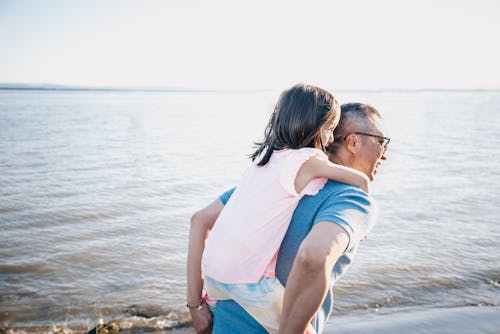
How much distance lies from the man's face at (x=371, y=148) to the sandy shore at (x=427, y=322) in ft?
10.4

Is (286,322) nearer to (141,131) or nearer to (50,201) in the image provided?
(50,201)

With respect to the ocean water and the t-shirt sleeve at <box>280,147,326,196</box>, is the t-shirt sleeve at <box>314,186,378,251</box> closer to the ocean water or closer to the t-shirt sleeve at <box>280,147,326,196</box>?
the t-shirt sleeve at <box>280,147,326,196</box>

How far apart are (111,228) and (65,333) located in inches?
150

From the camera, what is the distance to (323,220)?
5.19 ft

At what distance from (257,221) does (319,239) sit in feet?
1.18

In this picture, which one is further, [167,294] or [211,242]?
[167,294]

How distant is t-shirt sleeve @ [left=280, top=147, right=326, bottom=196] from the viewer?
182 centimetres

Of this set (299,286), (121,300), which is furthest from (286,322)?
(121,300)

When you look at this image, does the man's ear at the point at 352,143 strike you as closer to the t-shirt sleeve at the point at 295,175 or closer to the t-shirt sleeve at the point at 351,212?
the t-shirt sleeve at the point at 295,175

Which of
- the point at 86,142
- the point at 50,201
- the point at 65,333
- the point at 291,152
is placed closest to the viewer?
the point at 291,152

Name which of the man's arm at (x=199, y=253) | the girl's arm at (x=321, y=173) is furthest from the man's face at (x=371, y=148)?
the man's arm at (x=199, y=253)

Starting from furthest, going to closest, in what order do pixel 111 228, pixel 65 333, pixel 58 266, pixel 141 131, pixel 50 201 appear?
pixel 141 131 < pixel 50 201 < pixel 111 228 < pixel 58 266 < pixel 65 333

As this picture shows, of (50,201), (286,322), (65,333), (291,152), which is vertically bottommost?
(50,201)

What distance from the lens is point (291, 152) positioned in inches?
77.3
